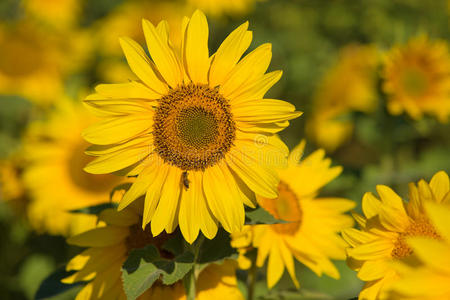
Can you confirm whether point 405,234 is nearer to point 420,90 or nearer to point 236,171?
point 236,171

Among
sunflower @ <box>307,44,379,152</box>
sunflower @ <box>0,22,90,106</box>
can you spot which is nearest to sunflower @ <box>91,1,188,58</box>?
sunflower @ <box>0,22,90,106</box>

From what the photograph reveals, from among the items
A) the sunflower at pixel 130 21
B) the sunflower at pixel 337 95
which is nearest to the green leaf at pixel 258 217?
the sunflower at pixel 337 95

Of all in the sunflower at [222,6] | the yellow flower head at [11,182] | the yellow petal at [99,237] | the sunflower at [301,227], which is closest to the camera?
the yellow petal at [99,237]

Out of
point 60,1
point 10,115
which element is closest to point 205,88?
point 10,115

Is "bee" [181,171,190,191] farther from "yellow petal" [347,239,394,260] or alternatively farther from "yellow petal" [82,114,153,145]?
"yellow petal" [347,239,394,260]

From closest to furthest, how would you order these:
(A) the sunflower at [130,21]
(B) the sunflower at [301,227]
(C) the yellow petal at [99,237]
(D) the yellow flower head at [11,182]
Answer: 1. (C) the yellow petal at [99,237]
2. (B) the sunflower at [301,227]
3. (D) the yellow flower head at [11,182]
4. (A) the sunflower at [130,21]

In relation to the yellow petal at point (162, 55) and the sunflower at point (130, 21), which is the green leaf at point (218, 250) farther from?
the sunflower at point (130, 21)
